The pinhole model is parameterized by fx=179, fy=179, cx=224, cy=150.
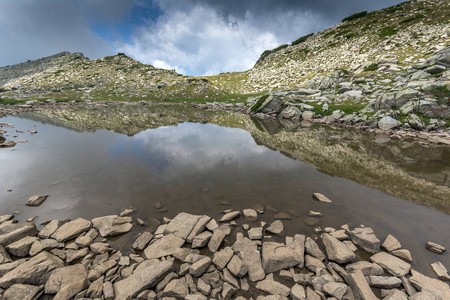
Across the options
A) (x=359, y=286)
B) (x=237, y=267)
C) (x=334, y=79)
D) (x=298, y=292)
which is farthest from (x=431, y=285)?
(x=334, y=79)

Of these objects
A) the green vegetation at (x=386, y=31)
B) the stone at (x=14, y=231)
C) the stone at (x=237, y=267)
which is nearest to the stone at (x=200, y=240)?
the stone at (x=237, y=267)

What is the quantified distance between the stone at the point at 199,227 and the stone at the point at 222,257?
1.40 meters

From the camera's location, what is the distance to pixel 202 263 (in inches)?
242

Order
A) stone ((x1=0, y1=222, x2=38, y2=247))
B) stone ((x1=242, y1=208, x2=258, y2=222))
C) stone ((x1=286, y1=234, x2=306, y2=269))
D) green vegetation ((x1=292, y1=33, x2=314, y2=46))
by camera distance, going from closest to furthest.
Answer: stone ((x1=286, y1=234, x2=306, y2=269)), stone ((x1=0, y1=222, x2=38, y2=247)), stone ((x1=242, y1=208, x2=258, y2=222)), green vegetation ((x1=292, y1=33, x2=314, y2=46))

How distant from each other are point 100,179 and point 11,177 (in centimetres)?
604

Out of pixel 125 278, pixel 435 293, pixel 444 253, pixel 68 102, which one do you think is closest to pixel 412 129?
pixel 444 253

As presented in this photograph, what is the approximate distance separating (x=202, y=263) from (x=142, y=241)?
114 inches

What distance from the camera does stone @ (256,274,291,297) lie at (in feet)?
18.2

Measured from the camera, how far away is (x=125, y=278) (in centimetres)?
583

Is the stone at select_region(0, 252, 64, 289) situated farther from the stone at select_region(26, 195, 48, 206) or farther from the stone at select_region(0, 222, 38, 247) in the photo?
the stone at select_region(26, 195, 48, 206)

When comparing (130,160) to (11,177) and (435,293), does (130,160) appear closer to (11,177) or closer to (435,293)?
(11,177)

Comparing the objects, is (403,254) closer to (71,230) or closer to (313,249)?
(313,249)

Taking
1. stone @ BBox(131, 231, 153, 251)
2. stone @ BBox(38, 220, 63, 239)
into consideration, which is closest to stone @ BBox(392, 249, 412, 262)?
stone @ BBox(131, 231, 153, 251)

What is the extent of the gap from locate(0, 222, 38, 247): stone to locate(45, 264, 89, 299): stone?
3.23 metres
